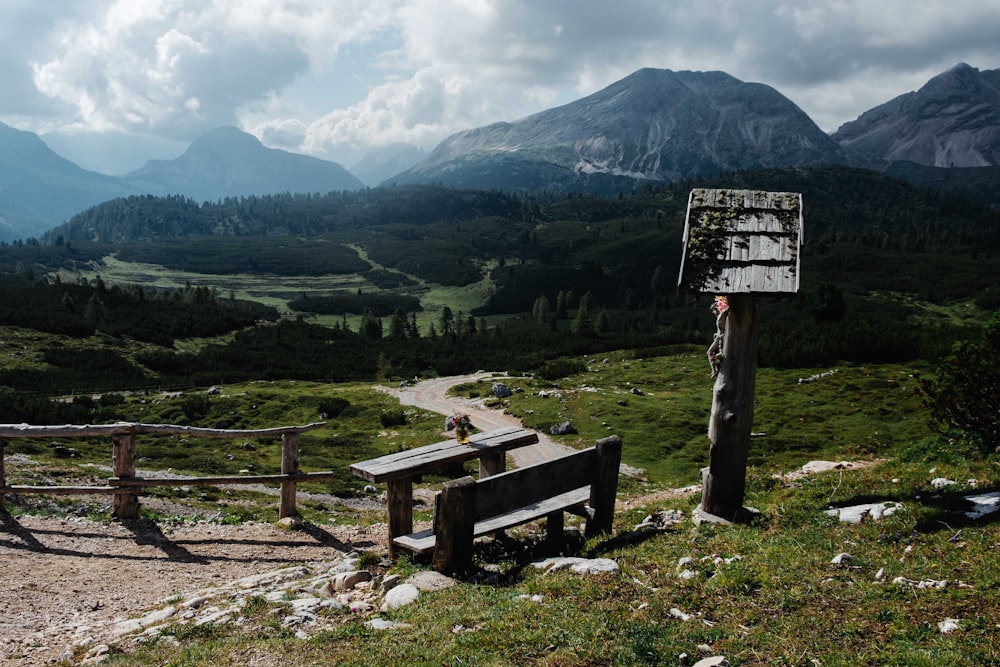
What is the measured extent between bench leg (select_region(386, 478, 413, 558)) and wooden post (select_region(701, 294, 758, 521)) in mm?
5509

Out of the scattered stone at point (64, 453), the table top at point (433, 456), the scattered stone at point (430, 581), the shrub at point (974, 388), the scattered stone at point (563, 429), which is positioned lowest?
the scattered stone at point (563, 429)

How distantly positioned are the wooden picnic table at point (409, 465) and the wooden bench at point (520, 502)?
42 cm

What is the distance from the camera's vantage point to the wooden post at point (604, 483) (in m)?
12.3

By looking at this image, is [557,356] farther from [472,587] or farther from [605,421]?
[472,587]

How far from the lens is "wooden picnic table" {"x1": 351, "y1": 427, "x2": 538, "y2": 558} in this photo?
11344 millimetres

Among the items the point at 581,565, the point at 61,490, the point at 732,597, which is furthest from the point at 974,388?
the point at 61,490

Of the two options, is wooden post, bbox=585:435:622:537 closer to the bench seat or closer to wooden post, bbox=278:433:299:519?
A: the bench seat

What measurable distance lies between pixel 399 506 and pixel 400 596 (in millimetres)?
2384

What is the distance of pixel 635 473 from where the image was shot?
105 feet

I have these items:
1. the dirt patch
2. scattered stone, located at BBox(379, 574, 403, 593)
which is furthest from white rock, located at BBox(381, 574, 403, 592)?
the dirt patch

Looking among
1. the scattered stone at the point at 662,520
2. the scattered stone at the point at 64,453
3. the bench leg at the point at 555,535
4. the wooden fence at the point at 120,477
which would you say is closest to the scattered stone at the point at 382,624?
the bench leg at the point at 555,535

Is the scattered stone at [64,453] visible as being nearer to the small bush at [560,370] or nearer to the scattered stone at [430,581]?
the scattered stone at [430,581]

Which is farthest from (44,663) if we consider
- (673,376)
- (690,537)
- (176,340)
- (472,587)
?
(176,340)

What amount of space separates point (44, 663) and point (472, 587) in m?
5.82
